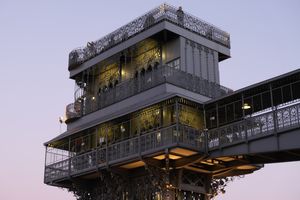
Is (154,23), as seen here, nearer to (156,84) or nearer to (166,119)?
(156,84)

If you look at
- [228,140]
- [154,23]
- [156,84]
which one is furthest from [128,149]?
[154,23]

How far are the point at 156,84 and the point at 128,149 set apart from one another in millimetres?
3899

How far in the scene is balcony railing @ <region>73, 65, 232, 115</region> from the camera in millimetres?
33938

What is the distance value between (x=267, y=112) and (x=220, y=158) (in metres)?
4.41

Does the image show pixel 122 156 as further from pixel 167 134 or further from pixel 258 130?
pixel 258 130

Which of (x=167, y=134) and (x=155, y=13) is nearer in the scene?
(x=167, y=134)

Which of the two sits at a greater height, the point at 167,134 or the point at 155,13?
the point at 155,13

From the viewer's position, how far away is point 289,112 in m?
28.5

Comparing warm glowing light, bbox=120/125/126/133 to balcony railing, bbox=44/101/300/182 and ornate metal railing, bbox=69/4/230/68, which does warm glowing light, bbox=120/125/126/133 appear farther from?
ornate metal railing, bbox=69/4/230/68

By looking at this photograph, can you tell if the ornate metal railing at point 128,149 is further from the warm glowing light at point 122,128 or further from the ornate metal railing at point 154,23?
the ornate metal railing at point 154,23

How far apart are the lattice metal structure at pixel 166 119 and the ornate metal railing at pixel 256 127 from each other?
0.16ft

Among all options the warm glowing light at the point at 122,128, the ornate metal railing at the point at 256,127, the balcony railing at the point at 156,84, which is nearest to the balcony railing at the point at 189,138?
the ornate metal railing at the point at 256,127

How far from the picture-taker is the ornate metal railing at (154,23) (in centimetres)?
3584

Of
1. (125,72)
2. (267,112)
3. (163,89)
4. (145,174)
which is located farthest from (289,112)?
(125,72)
